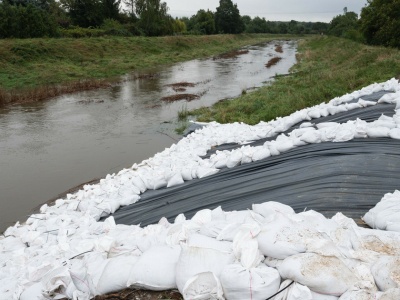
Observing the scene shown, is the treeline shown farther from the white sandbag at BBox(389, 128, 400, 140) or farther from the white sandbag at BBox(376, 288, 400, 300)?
the white sandbag at BBox(376, 288, 400, 300)

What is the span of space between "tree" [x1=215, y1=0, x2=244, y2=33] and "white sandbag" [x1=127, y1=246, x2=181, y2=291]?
48599 millimetres

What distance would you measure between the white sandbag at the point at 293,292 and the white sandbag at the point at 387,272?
0.32 meters

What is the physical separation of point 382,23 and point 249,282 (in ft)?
66.1

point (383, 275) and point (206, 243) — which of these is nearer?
point (383, 275)

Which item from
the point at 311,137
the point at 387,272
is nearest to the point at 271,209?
the point at 387,272

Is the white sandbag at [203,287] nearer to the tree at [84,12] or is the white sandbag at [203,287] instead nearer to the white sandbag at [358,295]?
the white sandbag at [358,295]

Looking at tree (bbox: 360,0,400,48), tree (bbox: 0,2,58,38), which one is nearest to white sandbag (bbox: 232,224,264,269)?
tree (bbox: 360,0,400,48)

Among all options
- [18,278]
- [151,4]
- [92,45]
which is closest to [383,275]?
[18,278]

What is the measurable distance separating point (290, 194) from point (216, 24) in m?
48.6

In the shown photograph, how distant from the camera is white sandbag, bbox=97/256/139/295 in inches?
81.0

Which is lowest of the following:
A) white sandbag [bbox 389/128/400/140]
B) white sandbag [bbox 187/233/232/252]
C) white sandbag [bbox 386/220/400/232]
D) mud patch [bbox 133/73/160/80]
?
white sandbag [bbox 187/233/232/252]

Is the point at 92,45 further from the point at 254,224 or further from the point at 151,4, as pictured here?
the point at 254,224

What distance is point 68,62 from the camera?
1764cm

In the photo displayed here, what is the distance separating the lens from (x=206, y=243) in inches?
82.0
